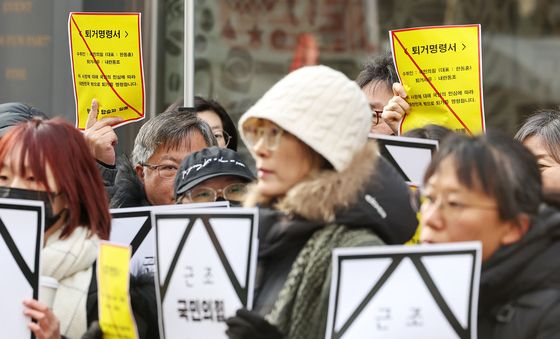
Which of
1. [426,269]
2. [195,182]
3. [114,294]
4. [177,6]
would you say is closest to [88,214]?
[114,294]

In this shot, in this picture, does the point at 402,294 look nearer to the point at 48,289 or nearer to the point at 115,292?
the point at 115,292

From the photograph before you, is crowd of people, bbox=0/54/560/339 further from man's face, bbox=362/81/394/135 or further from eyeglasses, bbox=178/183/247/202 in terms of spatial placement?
man's face, bbox=362/81/394/135

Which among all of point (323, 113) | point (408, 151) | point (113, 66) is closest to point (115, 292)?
point (323, 113)

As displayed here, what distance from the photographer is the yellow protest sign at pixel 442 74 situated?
489 cm

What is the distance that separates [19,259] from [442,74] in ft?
6.30

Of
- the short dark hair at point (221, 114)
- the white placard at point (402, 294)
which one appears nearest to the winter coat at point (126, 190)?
the short dark hair at point (221, 114)

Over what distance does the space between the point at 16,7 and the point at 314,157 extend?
512cm

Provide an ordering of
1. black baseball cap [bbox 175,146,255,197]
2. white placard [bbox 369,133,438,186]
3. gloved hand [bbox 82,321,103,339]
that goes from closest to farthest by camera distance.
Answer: gloved hand [bbox 82,321,103,339] < white placard [bbox 369,133,438,186] < black baseball cap [bbox 175,146,255,197]

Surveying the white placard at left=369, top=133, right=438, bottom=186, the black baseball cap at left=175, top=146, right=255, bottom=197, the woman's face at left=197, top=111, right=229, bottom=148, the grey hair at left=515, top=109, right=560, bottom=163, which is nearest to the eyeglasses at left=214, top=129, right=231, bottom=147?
the woman's face at left=197, top=111, right=229, bottom=148

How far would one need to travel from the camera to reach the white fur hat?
3.38 m

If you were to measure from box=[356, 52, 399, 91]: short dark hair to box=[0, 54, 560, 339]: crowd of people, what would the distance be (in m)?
1.54

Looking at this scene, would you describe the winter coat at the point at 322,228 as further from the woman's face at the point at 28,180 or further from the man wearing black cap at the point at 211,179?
the man wearing black cap at the point at 211,179

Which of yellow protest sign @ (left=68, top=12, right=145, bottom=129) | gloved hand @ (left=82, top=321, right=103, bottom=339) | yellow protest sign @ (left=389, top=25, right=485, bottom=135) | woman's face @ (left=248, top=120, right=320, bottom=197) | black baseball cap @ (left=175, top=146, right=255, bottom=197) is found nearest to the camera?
woman's face @ (left=248, top=120, right=320, bottom=197)

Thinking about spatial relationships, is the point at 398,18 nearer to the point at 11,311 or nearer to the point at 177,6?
the point at 177,6
